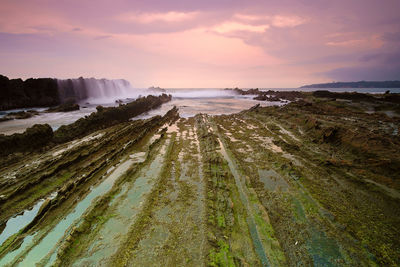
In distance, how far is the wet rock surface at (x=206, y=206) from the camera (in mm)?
4199

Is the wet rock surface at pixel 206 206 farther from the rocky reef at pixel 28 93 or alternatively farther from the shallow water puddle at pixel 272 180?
the rocky reef at pixel 28 93

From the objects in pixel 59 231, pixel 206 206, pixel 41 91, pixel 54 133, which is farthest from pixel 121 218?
pixel 41 91

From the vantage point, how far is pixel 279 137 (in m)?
13.9

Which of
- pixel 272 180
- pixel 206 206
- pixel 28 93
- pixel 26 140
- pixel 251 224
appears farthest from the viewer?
pixel 28 93

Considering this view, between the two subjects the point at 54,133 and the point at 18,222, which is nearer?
the point at 18,222

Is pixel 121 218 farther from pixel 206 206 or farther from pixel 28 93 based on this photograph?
pixel 28 93

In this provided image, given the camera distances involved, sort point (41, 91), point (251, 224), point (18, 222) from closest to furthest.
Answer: point (251, 224), point (18, 222), point (41, 91)

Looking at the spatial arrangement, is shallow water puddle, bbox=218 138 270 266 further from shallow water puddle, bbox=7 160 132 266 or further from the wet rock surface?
shallow water puddle, bbox=7 160 132 266

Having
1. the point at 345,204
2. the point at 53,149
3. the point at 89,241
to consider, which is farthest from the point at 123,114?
the point at 345,204

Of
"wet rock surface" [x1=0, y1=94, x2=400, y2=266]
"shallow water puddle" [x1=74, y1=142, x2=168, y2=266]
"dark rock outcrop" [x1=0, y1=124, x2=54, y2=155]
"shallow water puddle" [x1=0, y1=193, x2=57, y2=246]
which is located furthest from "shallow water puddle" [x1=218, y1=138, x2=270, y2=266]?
"dark rock outcrop" [x1=0, y1=124, x2=54, y2=155]

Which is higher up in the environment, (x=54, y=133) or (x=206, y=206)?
(x=54, y=133)

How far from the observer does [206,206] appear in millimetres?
5828

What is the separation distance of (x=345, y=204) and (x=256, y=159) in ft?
14.3

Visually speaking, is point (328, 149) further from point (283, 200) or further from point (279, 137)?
point (283, 200)
